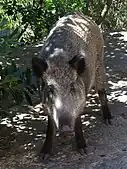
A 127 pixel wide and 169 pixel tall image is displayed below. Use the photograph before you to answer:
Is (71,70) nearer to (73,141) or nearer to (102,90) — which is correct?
(73,141)

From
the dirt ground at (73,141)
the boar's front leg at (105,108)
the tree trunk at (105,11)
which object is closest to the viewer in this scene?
the dirt ground at (73,141)

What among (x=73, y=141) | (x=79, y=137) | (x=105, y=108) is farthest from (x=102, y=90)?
(x=79, y=137)

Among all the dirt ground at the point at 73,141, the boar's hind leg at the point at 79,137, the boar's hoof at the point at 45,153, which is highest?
the boar's hind leg at the point at 79,137

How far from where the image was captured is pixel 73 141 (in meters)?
4.73

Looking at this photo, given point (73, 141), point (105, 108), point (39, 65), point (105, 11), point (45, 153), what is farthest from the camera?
point (105, 11)

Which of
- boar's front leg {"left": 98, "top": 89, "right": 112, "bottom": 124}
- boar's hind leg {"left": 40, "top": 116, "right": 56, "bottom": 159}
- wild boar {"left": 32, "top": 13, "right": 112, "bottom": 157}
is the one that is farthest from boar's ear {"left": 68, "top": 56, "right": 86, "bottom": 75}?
boar's front leg {"left": 98, "top": 89, "right": 112, "bottom": 124}

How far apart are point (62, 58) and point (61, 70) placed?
18cm

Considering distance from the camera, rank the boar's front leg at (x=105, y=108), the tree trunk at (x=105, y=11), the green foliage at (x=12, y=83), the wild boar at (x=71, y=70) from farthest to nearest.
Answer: the tree trunk at (x=105, y=11) → the boar's front leg at (x=105, y=108) → the green foliage at (x=12, y=83) → the wild boar at (x=71, y=70)

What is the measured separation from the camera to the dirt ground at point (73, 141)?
4254mm

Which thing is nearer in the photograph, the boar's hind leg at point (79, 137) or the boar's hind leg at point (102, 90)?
the boar's hind leg at point (79, 137)

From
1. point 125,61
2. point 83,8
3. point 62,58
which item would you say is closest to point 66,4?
point 83,8

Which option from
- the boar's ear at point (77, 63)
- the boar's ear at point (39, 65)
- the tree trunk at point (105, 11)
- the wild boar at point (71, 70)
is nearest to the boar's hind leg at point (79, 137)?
the wild boar at point (71, 70)

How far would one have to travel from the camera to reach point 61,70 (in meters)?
4.07

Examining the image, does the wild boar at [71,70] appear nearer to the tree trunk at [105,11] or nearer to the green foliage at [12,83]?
the green foliage at [12,83]
